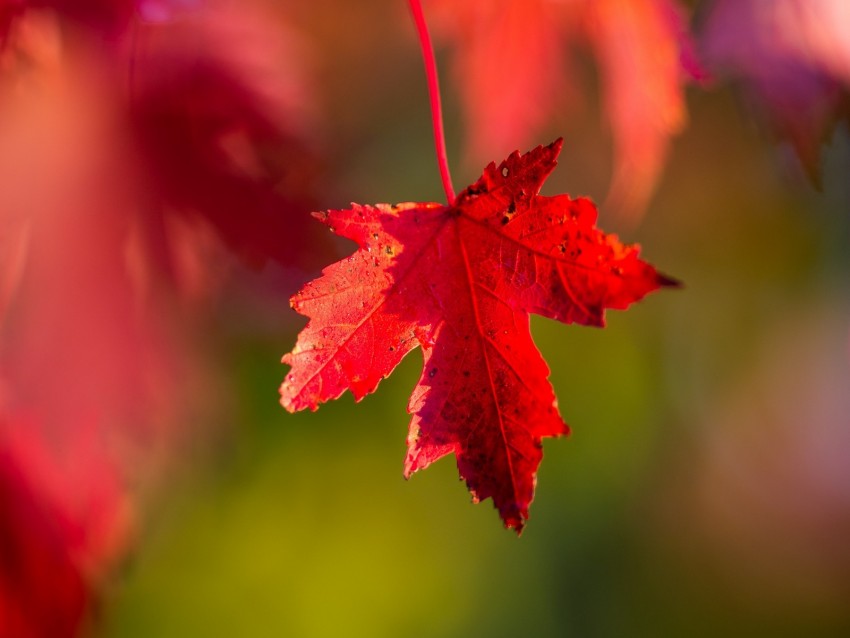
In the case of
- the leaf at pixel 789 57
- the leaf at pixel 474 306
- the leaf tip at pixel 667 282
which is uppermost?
the leaf at pixel 789 57

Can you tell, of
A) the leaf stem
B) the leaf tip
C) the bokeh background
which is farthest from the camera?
the bokeh background

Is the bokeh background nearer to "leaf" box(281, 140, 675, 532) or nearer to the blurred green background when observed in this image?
the blurred green background

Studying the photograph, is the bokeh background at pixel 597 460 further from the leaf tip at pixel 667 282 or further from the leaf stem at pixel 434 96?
the leaf tip at pixel 667 282

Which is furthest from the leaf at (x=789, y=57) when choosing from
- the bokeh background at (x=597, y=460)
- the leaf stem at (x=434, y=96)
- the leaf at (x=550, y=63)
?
the bokeh background at (x=597, y=460)

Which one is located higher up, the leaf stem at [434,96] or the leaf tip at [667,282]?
the leaf stem at [434,96]

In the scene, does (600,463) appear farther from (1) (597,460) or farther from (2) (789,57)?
(2) (789,57)

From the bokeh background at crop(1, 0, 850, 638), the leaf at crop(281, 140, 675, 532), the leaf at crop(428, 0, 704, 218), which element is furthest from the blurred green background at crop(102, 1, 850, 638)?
the leaf at crop(281, 140, 675, 532)
